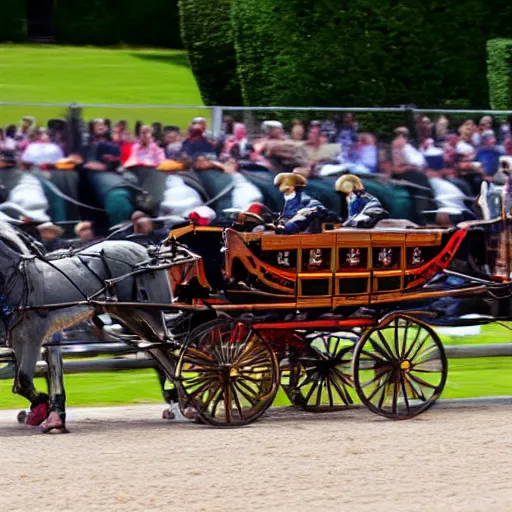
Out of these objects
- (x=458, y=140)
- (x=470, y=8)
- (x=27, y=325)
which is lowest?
(x=27, y=325)

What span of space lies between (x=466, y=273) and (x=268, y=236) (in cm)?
196

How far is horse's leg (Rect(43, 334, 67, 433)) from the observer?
9938mm

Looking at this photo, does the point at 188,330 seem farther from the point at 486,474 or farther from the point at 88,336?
the point at 486,474

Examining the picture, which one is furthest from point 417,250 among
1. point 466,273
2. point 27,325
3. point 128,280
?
point 27,325

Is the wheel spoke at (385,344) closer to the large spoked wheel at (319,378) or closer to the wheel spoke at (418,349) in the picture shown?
the wheel spoke at (418,349)

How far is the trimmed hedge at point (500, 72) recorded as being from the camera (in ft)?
58.2

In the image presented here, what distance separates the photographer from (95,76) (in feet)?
96.4

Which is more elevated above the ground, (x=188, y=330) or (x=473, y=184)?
(x=473, y=184)

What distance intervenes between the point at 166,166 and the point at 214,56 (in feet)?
38.8

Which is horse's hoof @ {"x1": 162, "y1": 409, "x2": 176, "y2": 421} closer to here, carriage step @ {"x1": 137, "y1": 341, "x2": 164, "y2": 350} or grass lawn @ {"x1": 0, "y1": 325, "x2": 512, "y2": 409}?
carriage step @ {"x1": 137, "y1": 341, "x2": 164, "y2": 350}

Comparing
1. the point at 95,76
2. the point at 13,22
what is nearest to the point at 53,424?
the point at 95,76

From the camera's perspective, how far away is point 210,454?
8977 millimetres

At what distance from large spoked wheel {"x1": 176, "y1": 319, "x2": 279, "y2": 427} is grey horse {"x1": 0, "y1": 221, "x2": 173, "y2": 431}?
1.11ft

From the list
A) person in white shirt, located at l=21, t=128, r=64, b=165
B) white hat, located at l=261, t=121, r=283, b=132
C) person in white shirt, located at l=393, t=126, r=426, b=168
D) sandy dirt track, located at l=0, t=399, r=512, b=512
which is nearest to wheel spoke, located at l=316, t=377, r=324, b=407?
sandy dirt track, located at l=0, t=399, r=512, b=512
